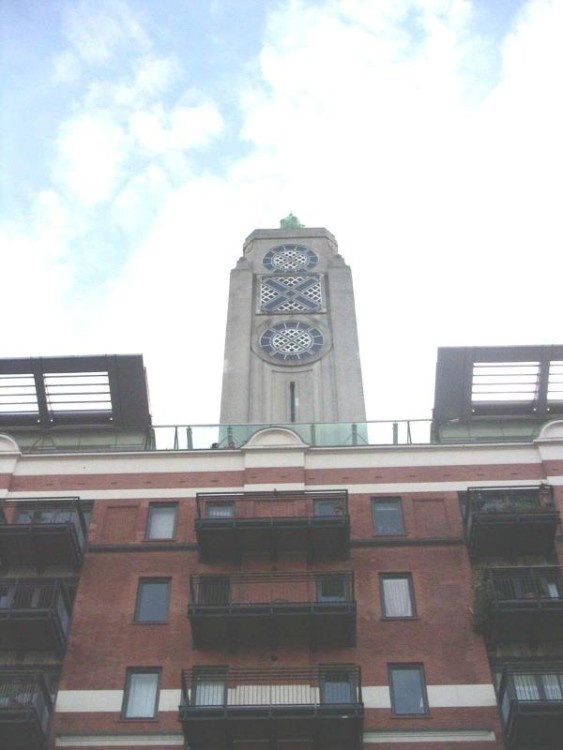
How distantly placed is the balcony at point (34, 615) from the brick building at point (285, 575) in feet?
0.23

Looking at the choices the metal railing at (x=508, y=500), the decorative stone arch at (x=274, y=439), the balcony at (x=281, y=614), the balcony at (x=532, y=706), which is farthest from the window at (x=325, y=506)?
the balcony at (x=532, y=706)

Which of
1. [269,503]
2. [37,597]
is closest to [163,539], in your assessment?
[269,503]

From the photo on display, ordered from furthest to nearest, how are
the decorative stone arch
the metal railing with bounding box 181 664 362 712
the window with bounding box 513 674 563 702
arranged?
1. the decorative stone arch
2. the metal railing with bounding box 181 664 362 712
3. the window with bounding box 513 674 563 702

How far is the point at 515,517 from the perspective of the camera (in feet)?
104

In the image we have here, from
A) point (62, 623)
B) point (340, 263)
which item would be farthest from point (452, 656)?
point (340, 263)

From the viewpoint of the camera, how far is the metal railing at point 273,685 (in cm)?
2845

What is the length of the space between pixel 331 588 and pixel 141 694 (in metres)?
6.22

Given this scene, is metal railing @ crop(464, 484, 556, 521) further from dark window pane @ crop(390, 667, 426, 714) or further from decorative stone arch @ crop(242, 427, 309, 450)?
decorative stone arch @ crop(242, 427, 309, 450)

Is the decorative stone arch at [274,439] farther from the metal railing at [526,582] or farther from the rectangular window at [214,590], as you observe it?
the metal railing at [526,582]

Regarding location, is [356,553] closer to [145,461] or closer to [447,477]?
[447,477]

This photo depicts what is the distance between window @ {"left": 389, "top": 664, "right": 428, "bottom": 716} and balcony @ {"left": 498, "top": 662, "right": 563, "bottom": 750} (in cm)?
214

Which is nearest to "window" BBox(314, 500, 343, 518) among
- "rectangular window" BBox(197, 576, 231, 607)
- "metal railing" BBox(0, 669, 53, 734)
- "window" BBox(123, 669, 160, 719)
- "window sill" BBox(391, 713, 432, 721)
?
"rectangular window" BBox(197, 576, 231, 607)

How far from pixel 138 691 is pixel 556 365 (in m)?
21.0

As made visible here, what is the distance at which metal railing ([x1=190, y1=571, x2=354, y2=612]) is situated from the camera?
31.0m
